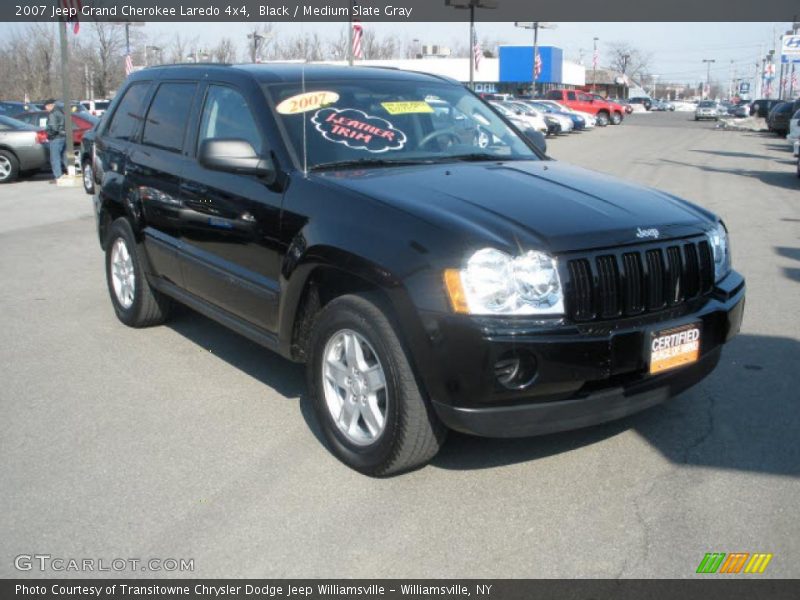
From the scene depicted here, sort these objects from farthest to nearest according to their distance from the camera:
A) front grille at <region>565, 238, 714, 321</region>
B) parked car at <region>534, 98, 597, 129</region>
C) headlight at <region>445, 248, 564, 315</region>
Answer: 1. parked car at <region>534, 98, 597, 129</region>
2. front grille at <region>565, 238, 714, 321</region>
3. headlight at <region>445, 248, 564, 315</region>

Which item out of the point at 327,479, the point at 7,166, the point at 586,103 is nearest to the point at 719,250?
the point at 327,479

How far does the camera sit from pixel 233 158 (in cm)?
423

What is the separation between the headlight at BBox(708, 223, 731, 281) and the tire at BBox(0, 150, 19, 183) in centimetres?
1726

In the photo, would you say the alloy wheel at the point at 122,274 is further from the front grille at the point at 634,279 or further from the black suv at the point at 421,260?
the front grille at the point at 634,279

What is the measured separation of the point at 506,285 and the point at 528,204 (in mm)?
604

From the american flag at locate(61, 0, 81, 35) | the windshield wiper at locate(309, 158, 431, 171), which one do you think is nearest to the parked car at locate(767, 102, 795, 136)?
the american flag at locate(61, 0, 81, 35)

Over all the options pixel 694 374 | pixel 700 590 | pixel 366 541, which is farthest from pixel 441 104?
pixel 700 590

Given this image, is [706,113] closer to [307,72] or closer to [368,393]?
[307,72]

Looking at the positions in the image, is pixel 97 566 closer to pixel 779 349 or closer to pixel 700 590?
pixel 700 590

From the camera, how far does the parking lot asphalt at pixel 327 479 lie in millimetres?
3225

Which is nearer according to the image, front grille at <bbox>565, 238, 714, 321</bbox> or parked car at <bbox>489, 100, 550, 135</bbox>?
front grille at <bbox>565, 238, 714, 321</bbox>

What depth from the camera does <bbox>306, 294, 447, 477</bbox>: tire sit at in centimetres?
354

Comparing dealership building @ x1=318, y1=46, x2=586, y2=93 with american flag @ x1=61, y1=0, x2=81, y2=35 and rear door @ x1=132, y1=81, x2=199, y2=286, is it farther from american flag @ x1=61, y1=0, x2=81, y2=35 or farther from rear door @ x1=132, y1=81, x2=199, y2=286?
rear door @ x1=132, y1=81, x2=199, y2=286

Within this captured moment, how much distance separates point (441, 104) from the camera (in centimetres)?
510
